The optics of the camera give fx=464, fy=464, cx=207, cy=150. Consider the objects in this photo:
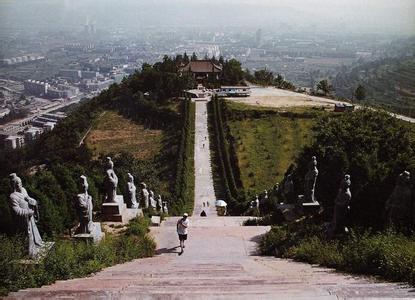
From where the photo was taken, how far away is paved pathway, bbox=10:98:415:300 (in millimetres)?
6887

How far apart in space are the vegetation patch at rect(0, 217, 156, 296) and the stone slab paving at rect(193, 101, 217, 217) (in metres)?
14.5

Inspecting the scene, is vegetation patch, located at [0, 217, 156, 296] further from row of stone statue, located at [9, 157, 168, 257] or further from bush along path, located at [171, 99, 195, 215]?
bush along path, located at [171, 99, 195, 215]

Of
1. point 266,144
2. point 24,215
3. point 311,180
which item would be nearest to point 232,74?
point 266,144

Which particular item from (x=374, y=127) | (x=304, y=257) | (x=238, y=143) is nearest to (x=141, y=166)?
(x=238, y=143)

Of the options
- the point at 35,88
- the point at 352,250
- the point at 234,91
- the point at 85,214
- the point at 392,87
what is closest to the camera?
the point at 352,250

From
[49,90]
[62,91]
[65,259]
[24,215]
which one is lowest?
[62,91]

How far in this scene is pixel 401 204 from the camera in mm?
10672

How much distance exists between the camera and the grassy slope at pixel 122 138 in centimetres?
4438

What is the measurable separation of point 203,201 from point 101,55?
145896mm

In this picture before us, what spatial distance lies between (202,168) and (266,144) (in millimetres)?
6701

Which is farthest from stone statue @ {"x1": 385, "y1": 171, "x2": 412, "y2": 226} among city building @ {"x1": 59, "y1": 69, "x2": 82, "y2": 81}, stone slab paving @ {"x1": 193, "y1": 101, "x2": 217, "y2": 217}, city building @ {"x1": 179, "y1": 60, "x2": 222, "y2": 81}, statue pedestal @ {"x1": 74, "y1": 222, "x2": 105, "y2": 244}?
city building @ {"x1": 59, "y1": 69, "x2": 82, "y2": 81}

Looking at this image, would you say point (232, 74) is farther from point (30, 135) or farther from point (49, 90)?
point (49, 90)

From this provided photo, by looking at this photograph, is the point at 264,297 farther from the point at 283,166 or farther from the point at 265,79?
the point at 265,79

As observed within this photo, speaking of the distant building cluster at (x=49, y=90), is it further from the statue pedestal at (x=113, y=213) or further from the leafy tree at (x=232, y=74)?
the statue pedestal at (x=113, y=213)
